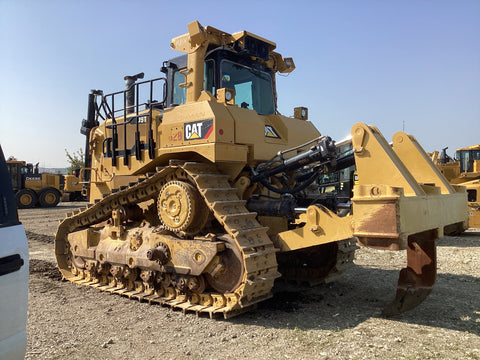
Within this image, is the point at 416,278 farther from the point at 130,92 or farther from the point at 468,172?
the point at 468,172

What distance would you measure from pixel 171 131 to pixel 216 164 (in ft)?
2.78

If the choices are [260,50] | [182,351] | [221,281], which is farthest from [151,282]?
[260,50]

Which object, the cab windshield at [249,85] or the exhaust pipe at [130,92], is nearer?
the cab windshield at [249,85]

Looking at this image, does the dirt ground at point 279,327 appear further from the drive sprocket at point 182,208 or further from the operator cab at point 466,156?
the operator cab at point 466,156

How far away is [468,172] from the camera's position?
54.9 ft

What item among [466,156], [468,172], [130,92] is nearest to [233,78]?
[130,92]

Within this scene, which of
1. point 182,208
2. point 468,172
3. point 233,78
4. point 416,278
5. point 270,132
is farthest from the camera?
point 468,172

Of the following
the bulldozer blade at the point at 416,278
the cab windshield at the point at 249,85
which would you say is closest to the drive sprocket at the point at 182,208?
the cab windshield at the point at 249,85

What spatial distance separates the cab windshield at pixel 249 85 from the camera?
6410mm

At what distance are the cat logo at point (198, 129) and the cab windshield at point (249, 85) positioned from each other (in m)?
1.05

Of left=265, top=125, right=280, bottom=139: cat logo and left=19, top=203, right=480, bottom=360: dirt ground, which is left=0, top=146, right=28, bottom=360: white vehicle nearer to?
left=19, top=203, right=480, bottom=360: dirt ground

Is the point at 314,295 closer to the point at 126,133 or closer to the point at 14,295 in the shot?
the point at 126,133

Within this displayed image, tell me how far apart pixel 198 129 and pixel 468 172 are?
49.6 feet

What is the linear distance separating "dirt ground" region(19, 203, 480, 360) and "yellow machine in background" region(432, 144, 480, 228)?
649cm
